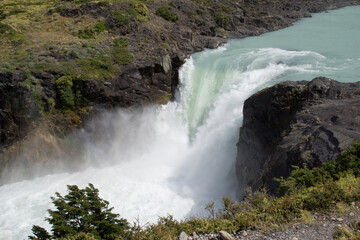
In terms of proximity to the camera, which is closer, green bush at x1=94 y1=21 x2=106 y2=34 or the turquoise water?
the turquoise water

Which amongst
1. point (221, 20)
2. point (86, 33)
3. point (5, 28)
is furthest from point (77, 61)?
point (221, 20)

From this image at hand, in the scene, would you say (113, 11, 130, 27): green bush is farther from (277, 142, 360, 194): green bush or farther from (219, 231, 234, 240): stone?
(219, 231, 234, 240): stone

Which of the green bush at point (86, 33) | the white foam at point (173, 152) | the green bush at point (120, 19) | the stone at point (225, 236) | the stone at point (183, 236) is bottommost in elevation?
the white foam at point (173, 152)

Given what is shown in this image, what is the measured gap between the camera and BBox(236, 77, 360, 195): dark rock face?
12633 mm

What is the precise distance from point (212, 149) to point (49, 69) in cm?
1210

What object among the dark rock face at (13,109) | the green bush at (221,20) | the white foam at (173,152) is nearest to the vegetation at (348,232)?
the white foam at (173,152)

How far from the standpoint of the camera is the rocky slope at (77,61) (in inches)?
776

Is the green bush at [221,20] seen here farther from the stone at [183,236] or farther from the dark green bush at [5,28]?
the stone at [183,236]

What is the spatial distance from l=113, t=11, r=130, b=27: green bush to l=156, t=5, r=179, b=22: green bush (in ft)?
20.5

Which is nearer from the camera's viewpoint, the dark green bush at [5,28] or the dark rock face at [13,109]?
the dark rock face at [13,109]

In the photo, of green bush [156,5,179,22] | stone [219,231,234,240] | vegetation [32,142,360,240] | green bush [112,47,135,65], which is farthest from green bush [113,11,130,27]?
stone [219,231,234,240]

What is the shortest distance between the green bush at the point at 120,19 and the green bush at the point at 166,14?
6.25 meters

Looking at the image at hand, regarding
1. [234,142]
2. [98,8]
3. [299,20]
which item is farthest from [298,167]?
[299,20]

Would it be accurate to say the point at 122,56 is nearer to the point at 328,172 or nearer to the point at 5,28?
the point at 5,28
